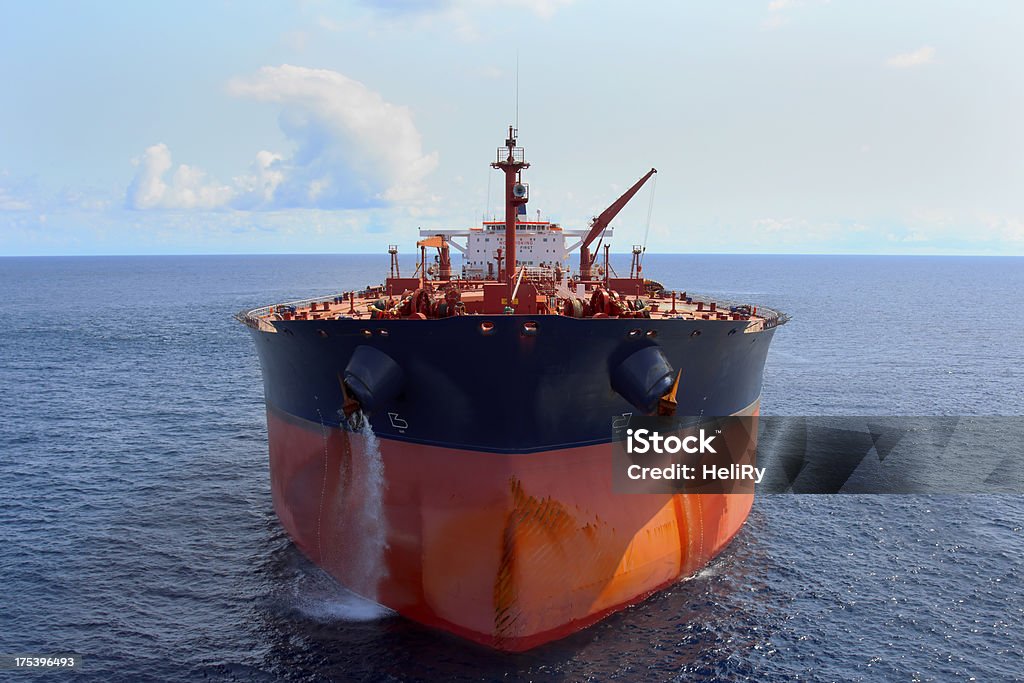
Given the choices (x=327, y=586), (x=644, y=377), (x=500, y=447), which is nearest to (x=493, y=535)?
(x=500, y=447)

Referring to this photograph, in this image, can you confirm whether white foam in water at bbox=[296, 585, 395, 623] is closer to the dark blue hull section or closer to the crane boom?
the dark blue hull section

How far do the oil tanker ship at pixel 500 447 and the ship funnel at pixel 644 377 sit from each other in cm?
4

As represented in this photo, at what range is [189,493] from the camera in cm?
2597

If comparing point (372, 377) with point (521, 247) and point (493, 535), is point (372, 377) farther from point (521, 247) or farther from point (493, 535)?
point (521, 247)

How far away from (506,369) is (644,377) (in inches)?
119

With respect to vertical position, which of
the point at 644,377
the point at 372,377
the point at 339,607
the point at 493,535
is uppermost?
the point at 644,377

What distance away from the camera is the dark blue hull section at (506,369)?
14.8 meters

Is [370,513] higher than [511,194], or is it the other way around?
[511,194]

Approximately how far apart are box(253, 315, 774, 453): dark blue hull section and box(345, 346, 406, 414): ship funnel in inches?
9.3

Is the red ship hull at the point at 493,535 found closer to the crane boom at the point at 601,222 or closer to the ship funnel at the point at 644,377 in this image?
the ship funnel at the point at 644,377

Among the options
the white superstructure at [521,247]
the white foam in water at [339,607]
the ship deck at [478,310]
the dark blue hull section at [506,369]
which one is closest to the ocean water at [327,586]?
the white foam in water at [339,607]

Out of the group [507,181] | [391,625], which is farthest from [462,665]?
[507,181]

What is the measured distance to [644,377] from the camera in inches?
602

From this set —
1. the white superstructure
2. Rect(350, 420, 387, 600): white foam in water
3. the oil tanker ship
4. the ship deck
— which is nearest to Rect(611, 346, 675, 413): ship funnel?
the oil tanker ship
